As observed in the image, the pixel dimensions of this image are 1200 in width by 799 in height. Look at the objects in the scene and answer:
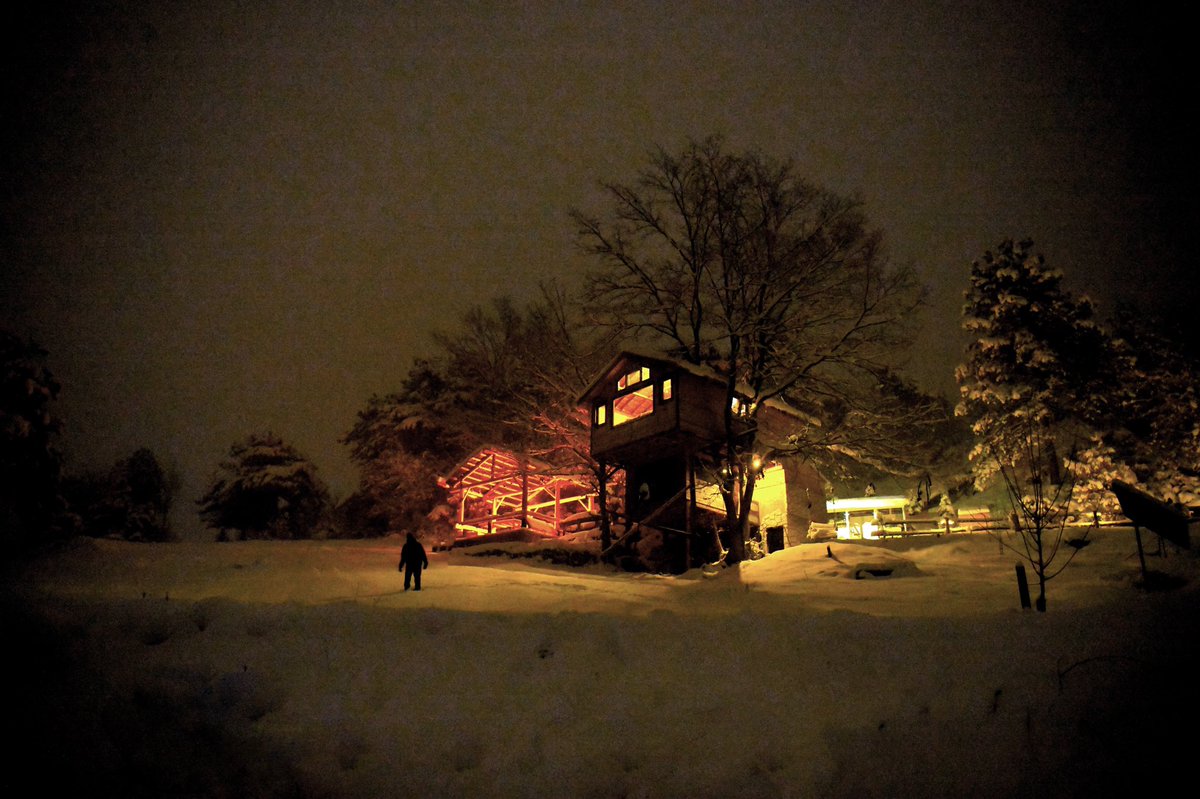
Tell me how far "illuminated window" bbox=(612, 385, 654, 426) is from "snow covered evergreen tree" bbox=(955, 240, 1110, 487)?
1381 centimetres

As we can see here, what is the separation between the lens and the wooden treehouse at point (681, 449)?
81.1ft

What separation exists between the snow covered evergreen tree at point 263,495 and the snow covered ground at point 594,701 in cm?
3668

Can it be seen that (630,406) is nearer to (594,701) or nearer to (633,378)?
(633,378)

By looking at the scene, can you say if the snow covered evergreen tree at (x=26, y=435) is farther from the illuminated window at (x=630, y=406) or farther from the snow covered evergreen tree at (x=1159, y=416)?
→ the snow covered evergreen tree at (x=1159, y=416)

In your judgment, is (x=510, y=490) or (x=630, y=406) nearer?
(x=630, y=406)

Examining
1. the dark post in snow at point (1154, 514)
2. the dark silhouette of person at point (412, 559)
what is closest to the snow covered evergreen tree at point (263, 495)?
the dark silhouette of person at point (412, 559)

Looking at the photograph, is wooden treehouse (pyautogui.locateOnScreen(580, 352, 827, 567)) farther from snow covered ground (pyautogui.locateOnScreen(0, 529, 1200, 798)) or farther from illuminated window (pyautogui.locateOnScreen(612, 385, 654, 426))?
snow covered ground (pyautogui.locateOnScreen(0, 529, 1200, 798))

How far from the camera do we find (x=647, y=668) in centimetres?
795

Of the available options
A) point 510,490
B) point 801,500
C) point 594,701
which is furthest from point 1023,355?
point 594,701

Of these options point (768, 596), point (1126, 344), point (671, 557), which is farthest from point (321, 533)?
point (1126, 344)

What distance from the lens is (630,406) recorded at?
27.5 metres

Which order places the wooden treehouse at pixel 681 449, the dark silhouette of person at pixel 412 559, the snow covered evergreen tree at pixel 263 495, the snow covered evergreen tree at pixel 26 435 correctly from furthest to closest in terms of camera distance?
1. the snow covered evergreen tree at pixel 263 495
2. the wooden treehouse at pixel 681 449
3. the snow covered evergreen tree at pixel 26 435
4. the dark silhouette of person at pixel 412 559

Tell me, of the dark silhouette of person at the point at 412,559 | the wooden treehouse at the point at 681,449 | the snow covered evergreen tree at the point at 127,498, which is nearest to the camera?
the dark silhouette of person at the point at 412,559

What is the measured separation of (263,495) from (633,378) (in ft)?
97.4
